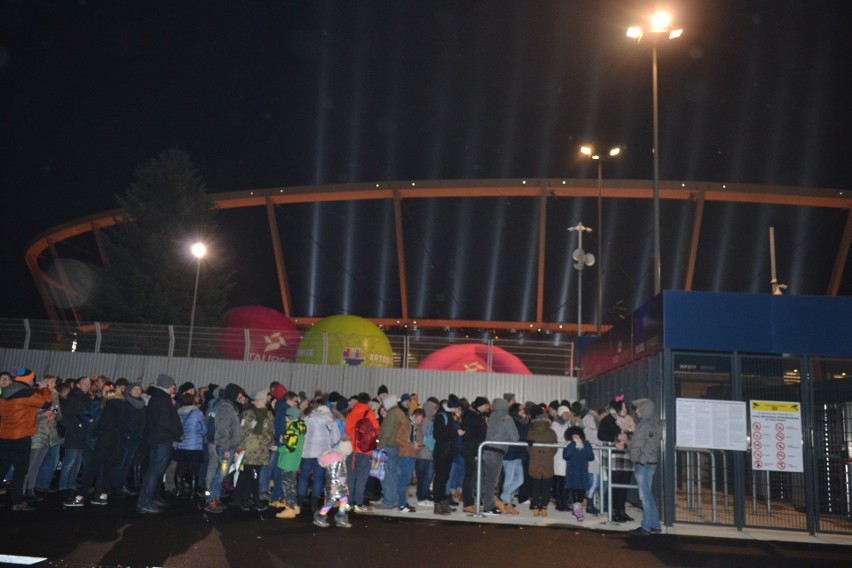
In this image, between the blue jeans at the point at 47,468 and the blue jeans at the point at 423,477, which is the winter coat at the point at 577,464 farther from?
the blue jeans at the point at 47,468

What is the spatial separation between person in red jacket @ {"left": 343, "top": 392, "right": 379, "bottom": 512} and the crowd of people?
21 mm

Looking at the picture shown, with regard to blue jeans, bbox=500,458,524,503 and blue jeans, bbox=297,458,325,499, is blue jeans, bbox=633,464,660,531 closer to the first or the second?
blue jeans, bbox=500,458,524,503

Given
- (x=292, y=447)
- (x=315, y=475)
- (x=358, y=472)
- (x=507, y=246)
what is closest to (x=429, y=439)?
(x=358, y=472)

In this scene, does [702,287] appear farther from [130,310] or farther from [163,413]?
[163,413]

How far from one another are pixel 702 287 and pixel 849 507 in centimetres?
2631

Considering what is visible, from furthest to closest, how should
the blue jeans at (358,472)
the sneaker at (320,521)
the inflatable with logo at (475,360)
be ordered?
1. the inflatable with logo at (475,360)
2. the blue jeans at (358,472)
3. the sneaker at (320,521)

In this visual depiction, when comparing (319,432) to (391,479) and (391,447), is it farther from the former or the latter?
(391,479)

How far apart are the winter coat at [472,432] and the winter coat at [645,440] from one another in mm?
2213

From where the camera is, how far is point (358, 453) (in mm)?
9297

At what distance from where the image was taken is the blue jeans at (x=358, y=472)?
9367 millimetres

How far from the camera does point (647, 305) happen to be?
35.1 ft

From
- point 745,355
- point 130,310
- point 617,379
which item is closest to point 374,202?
point 130,310

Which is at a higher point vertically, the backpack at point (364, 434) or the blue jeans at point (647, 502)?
the backpack at point (364, 434)

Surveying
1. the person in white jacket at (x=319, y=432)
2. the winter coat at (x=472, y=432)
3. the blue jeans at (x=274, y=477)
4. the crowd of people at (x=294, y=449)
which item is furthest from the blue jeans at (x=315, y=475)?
the winter coat at (x=472, y=432)
